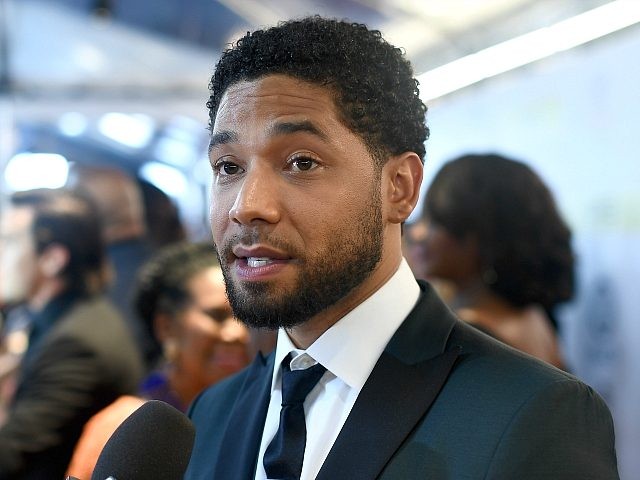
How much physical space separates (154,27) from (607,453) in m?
5.25

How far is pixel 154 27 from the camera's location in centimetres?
591

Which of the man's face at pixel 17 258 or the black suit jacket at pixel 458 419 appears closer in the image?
the black suit jacket at pixel 458 419

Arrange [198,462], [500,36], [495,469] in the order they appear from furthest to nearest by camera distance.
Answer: [500,36] → [198,462] → [495,469]

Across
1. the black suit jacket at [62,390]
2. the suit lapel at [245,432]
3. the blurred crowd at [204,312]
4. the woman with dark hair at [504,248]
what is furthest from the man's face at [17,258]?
the suit lapel at [245,432]

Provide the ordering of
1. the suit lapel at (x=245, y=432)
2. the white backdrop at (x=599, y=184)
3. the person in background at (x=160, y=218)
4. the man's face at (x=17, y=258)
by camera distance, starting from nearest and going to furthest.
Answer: the suit lapel at (x=245, y=432)
the man's face at (x=17, y=258)
the white backdrop at (x=599, y=184)
the person in background at (x=160, y=218)

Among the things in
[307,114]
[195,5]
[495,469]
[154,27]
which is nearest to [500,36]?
[195,5]

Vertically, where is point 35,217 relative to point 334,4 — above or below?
below

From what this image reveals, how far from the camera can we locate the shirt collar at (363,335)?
1.33 m

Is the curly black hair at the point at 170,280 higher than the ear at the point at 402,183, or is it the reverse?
the ear at the point at 402,183

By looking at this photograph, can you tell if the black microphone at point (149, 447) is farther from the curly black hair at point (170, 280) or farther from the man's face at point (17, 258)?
the man's face at point (17, 258)

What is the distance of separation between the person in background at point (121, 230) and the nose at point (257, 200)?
113 inches

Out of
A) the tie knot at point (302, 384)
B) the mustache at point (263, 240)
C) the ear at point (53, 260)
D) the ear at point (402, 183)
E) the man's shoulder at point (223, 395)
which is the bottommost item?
the man's shoulder at point (223, 395)

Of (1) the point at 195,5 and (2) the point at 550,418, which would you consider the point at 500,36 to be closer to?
(1) the point at 195,5

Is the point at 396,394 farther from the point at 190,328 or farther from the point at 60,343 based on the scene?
the point at 60,343
